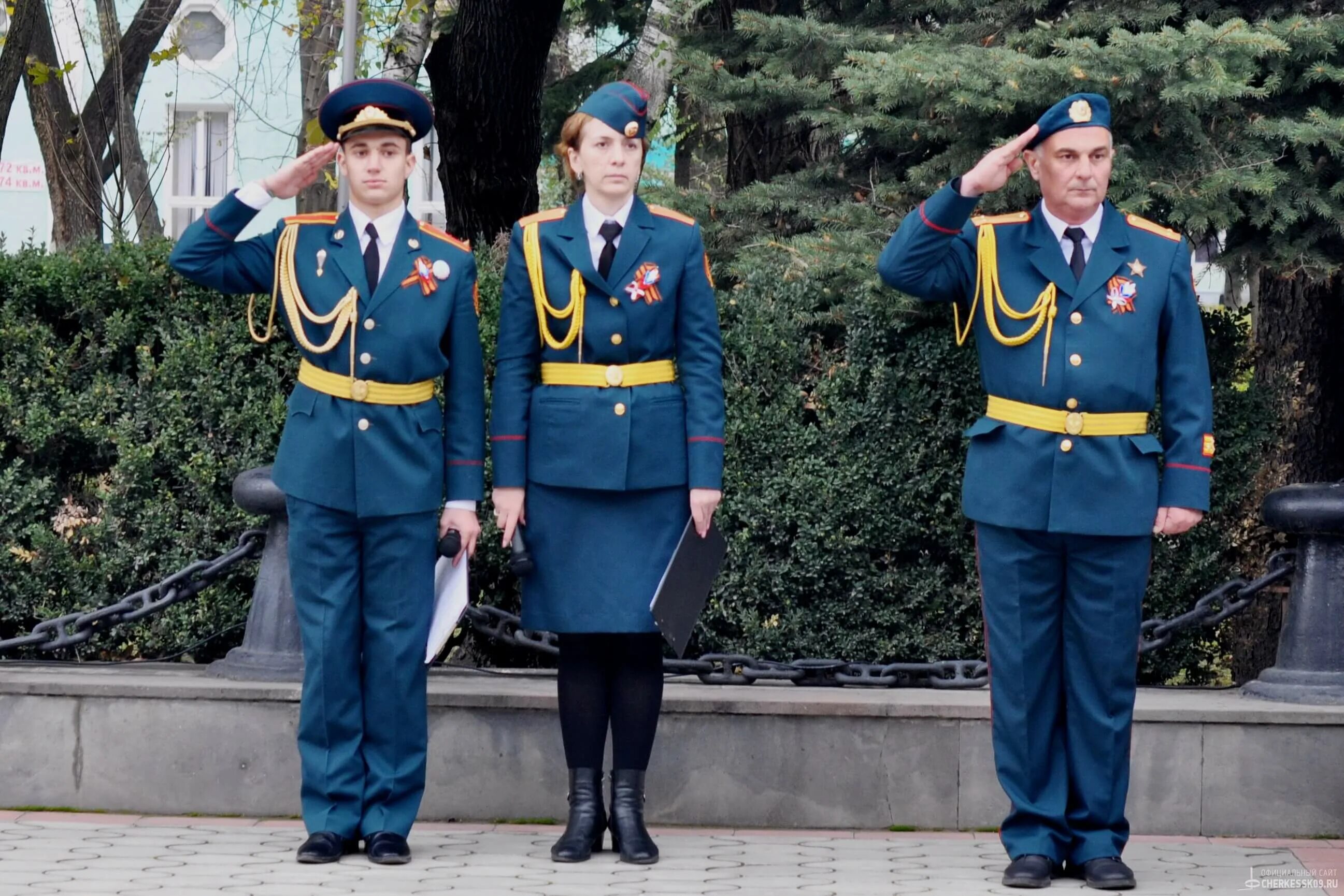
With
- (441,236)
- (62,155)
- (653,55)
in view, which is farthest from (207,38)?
(441,236)

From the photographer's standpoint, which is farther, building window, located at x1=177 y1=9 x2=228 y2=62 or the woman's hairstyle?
building window, located at x1=177 y1=9 x2=228 y2=62

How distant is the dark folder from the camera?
192 inches

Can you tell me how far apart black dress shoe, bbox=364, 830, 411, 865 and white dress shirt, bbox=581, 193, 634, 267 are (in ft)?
5.55

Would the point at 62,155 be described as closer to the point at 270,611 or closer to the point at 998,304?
the point at 270,611

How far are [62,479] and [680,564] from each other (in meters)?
2.71

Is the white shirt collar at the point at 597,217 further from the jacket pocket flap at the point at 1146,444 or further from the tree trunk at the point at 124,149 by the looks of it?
the tree trunk at the point at 124,149

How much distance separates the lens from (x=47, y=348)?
633 cm

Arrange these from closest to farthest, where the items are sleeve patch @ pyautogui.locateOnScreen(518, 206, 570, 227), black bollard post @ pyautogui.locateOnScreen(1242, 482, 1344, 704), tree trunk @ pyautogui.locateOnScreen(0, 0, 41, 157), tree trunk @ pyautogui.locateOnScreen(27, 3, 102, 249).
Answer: sleeve patch @ pyautogui.locateOnScreen(518, 206, 570, 227), black bollard post @ pyautogui.locateOnScreen(1242, 482, 1344, 704), tree trunk @ pyautogui.locateOnScreen(0, 0, 41, 157), tree trunk @ pyautogui.locateOnScreen(27, 3, 102, 249)

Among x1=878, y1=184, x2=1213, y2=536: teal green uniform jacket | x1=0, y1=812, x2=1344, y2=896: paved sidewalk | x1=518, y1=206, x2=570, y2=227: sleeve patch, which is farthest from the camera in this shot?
x1=518, y1=206, x2=570, y2=227: sleeve patch

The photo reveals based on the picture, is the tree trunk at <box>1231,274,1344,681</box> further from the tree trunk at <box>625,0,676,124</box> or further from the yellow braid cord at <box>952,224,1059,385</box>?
the tree trunk at <box>625,0,676,124</box>

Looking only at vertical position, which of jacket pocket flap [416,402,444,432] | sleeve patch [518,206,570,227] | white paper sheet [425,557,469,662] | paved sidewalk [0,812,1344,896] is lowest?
paved sidewalk [0,812,1344,896]

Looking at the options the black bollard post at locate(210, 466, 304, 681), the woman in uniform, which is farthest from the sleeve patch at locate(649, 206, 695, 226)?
the black bollard post at locate(210, 466, 304, 681)

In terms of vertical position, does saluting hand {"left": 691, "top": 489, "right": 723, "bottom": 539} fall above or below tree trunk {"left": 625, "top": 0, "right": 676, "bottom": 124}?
below

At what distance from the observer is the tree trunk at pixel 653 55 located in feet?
34.0
